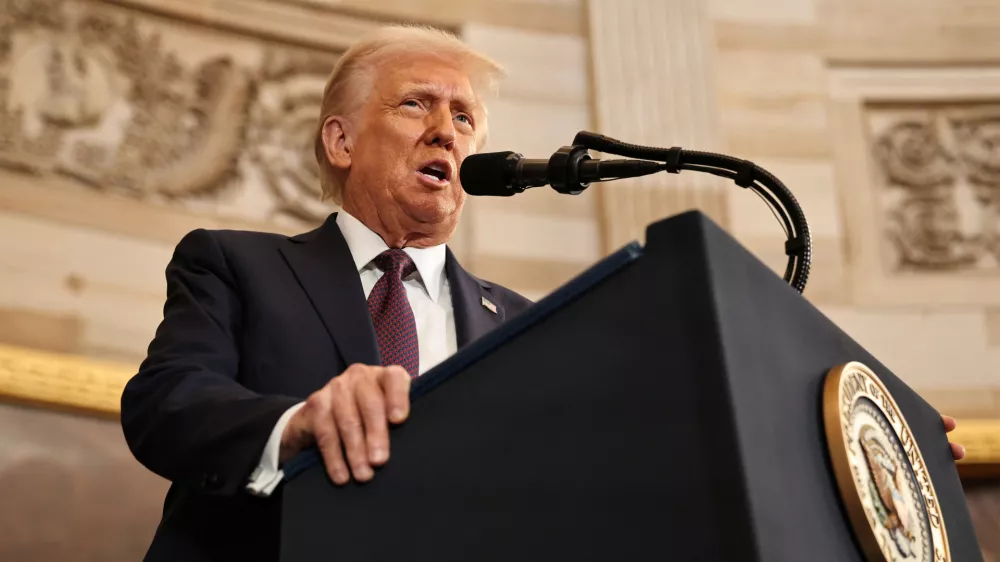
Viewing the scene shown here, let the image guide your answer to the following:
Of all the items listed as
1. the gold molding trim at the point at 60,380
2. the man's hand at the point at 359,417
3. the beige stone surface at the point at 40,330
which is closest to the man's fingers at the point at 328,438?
the man's hand at the point at 359,417

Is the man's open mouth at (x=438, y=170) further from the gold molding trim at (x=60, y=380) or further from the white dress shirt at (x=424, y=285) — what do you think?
the gold molding trim at (x=60, y=380)

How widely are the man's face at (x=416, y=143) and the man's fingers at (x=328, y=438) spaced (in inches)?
38.2

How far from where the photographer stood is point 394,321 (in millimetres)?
1800

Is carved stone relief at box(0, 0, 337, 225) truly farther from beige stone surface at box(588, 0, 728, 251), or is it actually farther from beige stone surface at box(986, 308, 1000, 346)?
beige stone surface at box(986, 308, 1000, 346)

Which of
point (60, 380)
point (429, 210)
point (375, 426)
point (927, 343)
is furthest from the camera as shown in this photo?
point (927, 343)

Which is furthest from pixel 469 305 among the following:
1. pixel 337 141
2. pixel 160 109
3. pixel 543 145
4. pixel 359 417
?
pixel 543 145

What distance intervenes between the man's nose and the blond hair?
0.14 metres

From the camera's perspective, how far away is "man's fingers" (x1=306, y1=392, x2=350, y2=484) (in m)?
1.17

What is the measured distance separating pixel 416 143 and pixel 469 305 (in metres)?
0.40

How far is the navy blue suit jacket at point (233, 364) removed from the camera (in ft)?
4.35

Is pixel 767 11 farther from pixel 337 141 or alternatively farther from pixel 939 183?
pixel 337 141

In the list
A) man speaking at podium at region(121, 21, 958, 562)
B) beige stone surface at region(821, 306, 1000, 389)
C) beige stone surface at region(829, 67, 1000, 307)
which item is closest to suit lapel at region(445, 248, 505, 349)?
man speaking at podium at region(121, 21, 958, 562)

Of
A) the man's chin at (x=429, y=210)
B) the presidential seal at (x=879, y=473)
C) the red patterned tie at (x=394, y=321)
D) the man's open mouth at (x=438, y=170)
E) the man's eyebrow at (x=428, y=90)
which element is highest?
the man's eyebrow at (x=428, y=90)

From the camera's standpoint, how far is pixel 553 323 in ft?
3.62
